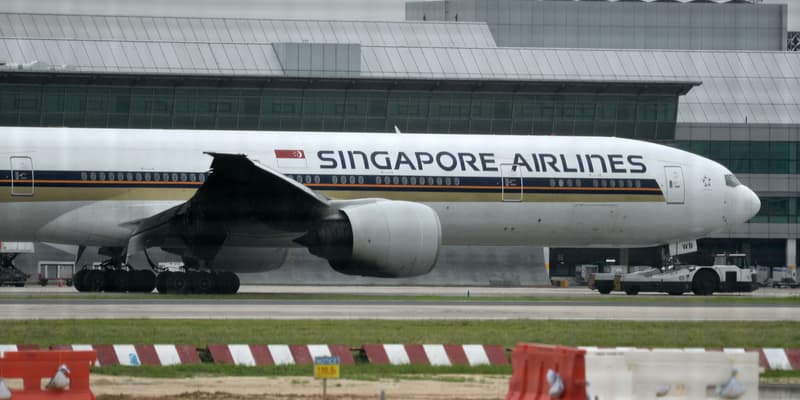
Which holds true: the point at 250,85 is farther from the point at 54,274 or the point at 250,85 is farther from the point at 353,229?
the point at 353,229

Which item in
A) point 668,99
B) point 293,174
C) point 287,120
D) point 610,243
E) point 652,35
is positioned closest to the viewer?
point 293,174

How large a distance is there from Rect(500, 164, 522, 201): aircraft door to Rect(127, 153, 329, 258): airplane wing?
16.0ft

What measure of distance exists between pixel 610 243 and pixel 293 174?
8984 millimetres

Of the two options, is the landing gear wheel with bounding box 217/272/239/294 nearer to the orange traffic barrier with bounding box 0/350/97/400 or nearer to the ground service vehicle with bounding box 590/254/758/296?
the ground service vehicle with bounding box 590/254/758/296

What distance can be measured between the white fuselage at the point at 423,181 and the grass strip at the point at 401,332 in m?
9.94

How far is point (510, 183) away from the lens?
32031 millimetres

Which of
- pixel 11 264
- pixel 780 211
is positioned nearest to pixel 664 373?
pixel 11 264

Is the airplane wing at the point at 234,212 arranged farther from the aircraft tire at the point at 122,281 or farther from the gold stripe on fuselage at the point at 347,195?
the aircraft tire at the point at 122,281

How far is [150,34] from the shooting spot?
183 feet

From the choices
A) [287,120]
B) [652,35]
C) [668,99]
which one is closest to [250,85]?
[287,120]

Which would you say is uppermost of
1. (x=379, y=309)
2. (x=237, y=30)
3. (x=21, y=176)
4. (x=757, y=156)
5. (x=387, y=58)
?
(x=237, y=30)

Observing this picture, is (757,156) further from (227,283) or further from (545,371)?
(545,371)

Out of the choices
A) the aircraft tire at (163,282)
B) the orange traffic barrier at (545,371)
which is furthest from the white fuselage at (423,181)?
the orange traffic barrier at (545,371)

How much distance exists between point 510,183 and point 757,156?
27.9 metres
